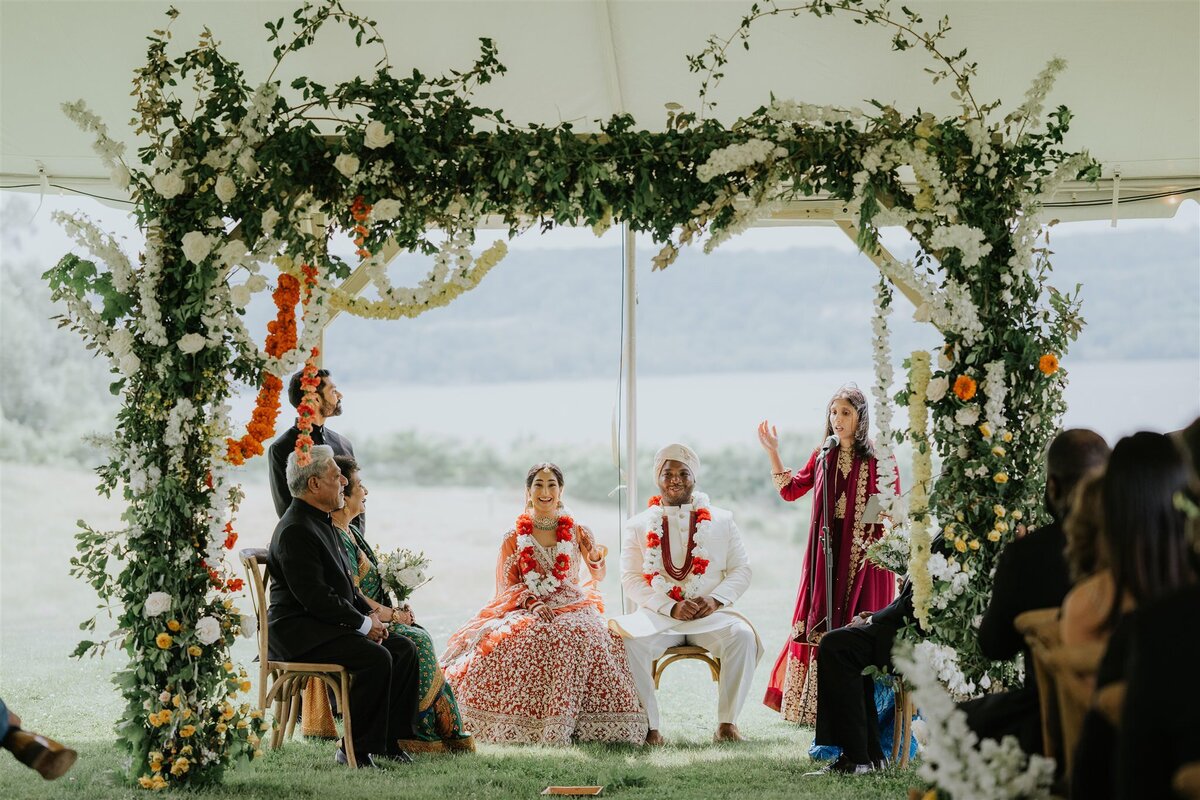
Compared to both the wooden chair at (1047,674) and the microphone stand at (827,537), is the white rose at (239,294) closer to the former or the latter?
the microphone stand at (827,537)

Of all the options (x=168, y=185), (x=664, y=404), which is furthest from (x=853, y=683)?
(x=664, y=404)

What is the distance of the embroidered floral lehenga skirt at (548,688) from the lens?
265 inches

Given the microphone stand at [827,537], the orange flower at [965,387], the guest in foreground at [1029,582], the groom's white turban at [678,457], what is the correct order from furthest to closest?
the groom's white turban at [678,457] → the microphone stand at [827,537] → the orange flower at [965,387] → the guest in foreground at [1029,582]

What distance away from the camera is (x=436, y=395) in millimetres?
19938

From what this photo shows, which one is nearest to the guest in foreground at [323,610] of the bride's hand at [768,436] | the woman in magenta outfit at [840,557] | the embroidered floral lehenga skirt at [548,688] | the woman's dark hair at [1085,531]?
the embroidered floral lehenga skirt at [548,688]

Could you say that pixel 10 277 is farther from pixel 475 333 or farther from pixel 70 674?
pixel 70 674

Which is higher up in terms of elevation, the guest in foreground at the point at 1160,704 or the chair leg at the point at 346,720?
the guest in foreground at the point at 1160,704

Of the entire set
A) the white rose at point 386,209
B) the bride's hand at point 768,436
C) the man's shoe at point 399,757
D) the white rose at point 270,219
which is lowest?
the man's shoe at point 399,757

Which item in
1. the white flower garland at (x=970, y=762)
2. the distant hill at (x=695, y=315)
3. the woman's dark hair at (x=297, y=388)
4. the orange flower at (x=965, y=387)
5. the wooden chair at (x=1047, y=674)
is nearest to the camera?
the white flower garland at (x=970, y=762)

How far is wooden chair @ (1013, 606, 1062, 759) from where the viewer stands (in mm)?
3150

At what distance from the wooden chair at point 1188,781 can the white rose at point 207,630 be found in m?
4.16

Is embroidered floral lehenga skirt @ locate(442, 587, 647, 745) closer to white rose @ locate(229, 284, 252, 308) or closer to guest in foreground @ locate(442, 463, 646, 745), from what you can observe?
guest in foreground @ locate(442, 463, 646, 745)

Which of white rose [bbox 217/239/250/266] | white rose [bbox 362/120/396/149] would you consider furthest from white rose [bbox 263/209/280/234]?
white rose [bbox 362/120/396/149]

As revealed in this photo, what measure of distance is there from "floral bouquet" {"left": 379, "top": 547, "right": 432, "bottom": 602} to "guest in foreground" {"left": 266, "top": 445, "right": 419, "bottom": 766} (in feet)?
1.55
